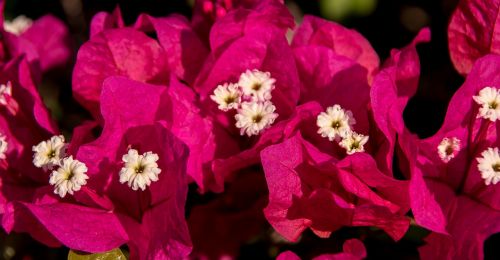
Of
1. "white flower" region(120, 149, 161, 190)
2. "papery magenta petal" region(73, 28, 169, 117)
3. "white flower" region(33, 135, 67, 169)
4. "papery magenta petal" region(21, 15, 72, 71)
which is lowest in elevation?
"papery magenta petal" region(21, 15, 72, 71)

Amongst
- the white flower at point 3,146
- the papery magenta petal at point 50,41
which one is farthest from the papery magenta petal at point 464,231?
the papery magenta petal at point 50,41

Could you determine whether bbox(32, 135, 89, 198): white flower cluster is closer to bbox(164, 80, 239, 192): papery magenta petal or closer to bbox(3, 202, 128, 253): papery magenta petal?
bbox(3, 202, 128, 253): papery magenta petal

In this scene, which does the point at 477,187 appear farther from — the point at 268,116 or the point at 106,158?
the point at 106,158

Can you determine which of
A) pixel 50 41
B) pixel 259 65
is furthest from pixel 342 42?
pixel 50 41

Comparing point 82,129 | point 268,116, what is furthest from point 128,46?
point 268,116

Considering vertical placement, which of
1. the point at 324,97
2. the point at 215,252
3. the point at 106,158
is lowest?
the point at 215,252

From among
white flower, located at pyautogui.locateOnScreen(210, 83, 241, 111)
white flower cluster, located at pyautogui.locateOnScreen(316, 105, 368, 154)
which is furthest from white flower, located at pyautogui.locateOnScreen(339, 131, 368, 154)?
white flower, located at pyautogui.locateOnScreen(210, 83, 241, 111)

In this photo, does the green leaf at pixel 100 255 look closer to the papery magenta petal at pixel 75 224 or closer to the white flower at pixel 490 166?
the papery magenta petal at pixel 75 224
